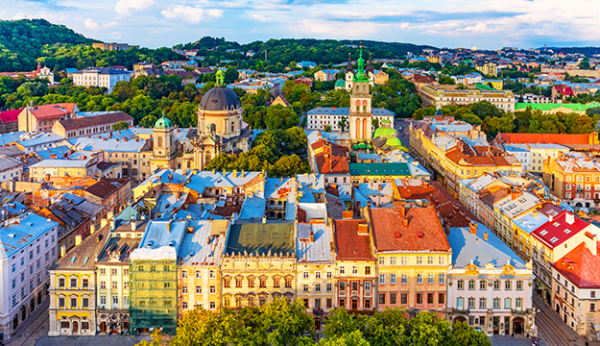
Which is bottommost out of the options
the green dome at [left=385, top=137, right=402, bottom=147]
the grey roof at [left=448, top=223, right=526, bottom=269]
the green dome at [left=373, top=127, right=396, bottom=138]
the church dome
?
the grey roof at [left=448, top=223, right=526, bottom=269]

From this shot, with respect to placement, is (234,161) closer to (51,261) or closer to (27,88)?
(51,261)

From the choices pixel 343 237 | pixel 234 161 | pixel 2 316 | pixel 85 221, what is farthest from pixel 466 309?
pixel 234 161

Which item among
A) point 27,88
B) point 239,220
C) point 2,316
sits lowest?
point 2,316

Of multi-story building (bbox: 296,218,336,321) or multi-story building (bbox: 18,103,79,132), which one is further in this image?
multi-story building (bbox: 18,103,79,132)

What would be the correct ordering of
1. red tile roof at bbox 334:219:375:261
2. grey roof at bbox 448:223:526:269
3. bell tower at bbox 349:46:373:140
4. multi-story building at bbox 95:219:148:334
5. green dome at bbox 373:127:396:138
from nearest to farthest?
1. multi-story building at bbox 95:219:148:334
2. red tile roof at bbox 334:219:375:261
3. grey roof at bbox 448:223:526:269
4. bell tower at bbox 349:46:373:140
5. green dome at bbox 373:127:396:138

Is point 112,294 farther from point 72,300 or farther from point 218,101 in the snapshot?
point 218,101

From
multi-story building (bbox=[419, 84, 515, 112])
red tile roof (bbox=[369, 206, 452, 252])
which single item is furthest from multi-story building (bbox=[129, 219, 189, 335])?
multi-story building (bbox=[419, 84, 515, 112])

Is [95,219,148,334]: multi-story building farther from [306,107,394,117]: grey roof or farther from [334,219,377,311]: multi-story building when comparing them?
[306,107,394,117]: grey roof
